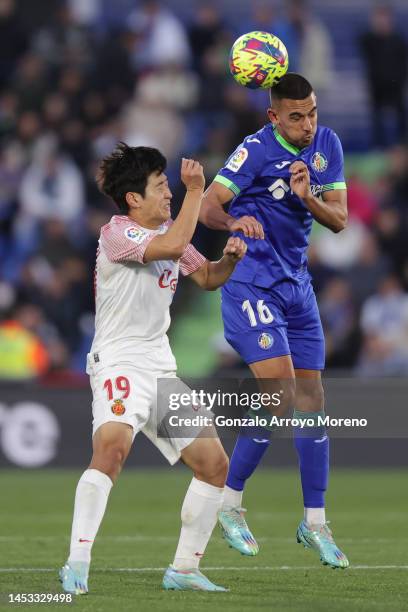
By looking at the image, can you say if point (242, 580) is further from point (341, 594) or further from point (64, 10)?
point (64, 10)

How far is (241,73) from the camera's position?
864cm

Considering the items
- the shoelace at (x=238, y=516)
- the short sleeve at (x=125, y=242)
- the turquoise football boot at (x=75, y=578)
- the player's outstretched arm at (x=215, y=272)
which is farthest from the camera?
the shoelace at (x=238, y=516)

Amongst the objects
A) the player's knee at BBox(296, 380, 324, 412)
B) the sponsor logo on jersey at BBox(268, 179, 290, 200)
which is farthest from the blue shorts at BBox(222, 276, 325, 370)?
the sponsor logo on jersey at BBox(268, 179, 290, 200)

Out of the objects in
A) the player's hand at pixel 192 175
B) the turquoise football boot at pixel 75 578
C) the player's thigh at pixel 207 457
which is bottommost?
the turquoise football boot at pixel 75 578

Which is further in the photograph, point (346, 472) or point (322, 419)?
point (346, 472)

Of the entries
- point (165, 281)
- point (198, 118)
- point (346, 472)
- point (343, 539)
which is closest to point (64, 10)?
point (198, 118)

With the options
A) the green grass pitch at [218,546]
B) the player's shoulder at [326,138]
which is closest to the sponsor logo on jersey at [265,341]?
the player's shoulder at [326,138]

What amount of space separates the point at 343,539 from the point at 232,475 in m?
1.78

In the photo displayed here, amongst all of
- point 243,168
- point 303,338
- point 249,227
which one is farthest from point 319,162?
point 303,338

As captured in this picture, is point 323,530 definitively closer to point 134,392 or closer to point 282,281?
point 282,281

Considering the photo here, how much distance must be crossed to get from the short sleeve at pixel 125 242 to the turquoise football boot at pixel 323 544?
221cm

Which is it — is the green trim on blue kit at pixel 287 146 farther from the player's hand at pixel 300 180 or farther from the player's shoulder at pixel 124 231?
the player's shoulder at pixel 124 231

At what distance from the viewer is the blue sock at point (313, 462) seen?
8.78 m

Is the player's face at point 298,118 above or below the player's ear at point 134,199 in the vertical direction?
above
